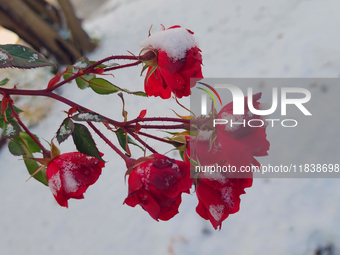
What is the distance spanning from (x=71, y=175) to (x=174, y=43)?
16 cm

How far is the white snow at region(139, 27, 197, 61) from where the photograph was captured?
0.86 ft

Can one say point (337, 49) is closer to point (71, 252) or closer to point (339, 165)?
point (339, 165)

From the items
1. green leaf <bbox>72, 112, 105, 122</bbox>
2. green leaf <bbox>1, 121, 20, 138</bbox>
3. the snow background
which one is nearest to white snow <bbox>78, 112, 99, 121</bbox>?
green leaf <bbox>72, 112, 105, 122</bbox>

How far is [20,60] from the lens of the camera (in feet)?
0.94

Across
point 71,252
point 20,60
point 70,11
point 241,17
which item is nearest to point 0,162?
point 71,252

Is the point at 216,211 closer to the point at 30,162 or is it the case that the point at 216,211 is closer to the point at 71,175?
the point at 71,175

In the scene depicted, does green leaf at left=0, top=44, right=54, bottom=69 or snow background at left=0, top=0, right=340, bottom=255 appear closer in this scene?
green leaf at left=0, top=44, right=54, bottom=69

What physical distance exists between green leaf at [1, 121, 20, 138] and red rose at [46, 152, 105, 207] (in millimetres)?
60

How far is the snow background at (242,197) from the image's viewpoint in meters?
0.77

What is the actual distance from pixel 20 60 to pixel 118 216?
73 centimetres

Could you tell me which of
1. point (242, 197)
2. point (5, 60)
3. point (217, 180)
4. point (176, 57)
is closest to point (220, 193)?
point (217, 180)

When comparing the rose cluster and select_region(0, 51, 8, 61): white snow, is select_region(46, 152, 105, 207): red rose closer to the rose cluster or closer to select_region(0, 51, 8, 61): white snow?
the rose cluster

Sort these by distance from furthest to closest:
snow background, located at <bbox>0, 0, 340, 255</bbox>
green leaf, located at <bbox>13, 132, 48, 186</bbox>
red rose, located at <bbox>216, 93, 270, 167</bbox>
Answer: snow background, located at <bbox>0, 0, 340, 255</bbox> < green leaf, located at <bbox>13, 132, 48, 186</bbox> < red rose, located at <bbox>216, 93, 270, 167</bbox>

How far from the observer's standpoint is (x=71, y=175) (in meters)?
0.26
